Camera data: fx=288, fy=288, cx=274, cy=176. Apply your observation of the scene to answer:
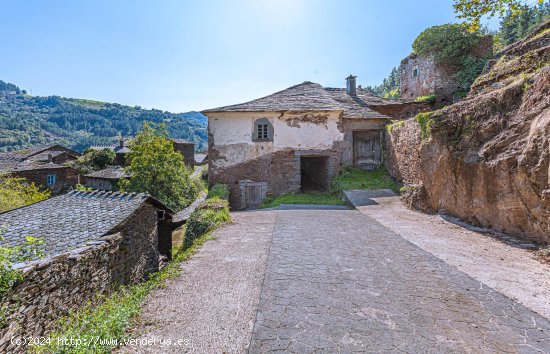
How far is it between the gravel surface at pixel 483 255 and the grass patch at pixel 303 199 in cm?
405

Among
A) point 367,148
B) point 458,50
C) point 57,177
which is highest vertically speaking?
point 458,50

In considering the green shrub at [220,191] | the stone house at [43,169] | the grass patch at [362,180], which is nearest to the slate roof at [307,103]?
the grass patch at [362,180]

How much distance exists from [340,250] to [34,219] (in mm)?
8047

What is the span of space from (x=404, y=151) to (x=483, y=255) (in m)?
6.91

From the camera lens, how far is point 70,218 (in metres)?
7.75

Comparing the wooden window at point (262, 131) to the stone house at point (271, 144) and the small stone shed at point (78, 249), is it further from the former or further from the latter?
the small stone shed at point (78, 249)

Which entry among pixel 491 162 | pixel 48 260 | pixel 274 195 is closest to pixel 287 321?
pixel 48 260

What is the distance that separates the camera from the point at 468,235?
692 cm

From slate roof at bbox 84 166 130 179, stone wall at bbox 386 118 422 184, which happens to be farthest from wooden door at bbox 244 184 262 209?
slate roof at bbox 84 166 130 179

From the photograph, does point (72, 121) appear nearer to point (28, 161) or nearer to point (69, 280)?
point (28, 161)

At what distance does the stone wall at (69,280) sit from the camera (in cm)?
378

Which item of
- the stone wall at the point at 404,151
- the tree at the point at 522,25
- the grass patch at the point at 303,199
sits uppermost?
the tree at the point at 522,25

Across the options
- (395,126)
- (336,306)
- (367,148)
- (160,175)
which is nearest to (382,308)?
(336,306)

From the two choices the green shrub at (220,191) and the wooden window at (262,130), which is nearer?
the green shrub at (220,191)
